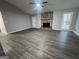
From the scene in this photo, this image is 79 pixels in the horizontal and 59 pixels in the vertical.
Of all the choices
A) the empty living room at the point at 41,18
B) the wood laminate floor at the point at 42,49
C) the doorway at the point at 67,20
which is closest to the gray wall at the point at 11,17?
the empty living room at the point at 41,18

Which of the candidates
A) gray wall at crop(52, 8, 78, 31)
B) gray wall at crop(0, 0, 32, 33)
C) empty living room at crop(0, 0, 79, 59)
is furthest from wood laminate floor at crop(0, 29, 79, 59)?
gray wall at crop(52, 8, 78, 31)

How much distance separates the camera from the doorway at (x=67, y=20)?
5605mm

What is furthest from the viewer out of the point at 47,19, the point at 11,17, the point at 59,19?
the point at 47,19

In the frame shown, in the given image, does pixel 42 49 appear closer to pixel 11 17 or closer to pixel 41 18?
pixel 11 17

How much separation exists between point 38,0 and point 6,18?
3.10 metres

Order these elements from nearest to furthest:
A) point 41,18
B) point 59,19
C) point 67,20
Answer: point 67,20 → point 59,19 → point 41,18

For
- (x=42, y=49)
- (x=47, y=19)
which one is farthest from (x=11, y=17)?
(x=42, y=49)

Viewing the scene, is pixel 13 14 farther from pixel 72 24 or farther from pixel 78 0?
pixel 72 24

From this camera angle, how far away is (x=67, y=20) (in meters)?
5.77

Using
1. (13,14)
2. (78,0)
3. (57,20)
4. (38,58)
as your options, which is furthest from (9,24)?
(78,0)

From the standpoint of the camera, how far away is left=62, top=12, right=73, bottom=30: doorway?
561 centimetres

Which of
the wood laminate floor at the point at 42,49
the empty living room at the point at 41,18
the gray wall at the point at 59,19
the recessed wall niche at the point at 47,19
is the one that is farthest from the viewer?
the recessed wall niche at the point at 47,19

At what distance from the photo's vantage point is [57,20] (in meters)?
6.27

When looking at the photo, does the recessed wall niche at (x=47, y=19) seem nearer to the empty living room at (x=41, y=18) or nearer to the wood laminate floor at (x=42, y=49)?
the empty living room at (x=41, y=18)
